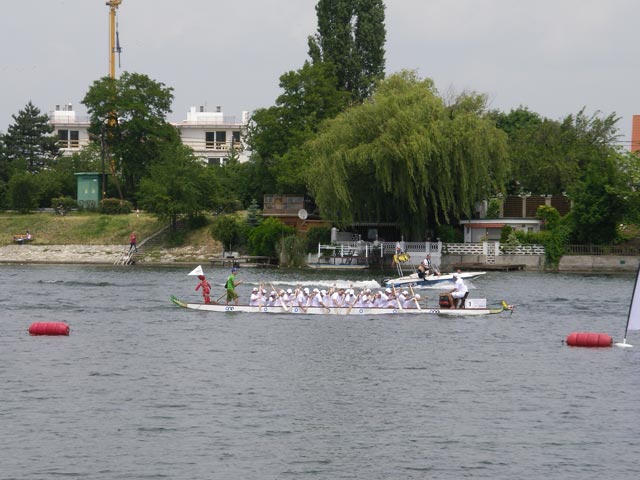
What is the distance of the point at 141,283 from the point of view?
6906 cm

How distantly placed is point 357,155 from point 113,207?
106 feet

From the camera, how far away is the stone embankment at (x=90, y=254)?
298ft

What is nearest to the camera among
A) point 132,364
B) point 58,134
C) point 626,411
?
point 626,411

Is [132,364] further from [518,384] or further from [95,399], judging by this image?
[518,384]

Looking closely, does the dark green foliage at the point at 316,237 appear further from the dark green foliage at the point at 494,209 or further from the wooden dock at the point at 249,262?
the dark green foliage at the point at 494,209

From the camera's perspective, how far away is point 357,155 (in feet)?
252

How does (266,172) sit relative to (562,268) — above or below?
above

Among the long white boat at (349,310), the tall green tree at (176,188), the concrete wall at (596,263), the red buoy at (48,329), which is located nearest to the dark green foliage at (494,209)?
the concrete wall at (596,263)

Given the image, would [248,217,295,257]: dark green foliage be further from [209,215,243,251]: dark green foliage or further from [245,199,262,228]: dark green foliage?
[245,199,262,228]: dark green foliage

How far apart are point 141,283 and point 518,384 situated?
38.7 metres

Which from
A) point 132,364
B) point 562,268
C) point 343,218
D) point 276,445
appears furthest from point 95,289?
point 276,445

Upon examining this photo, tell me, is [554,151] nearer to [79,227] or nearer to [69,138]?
[79,227]

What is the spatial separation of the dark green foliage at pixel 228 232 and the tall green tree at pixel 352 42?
17.0 meters

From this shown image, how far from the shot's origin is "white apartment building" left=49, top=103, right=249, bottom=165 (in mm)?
139500
